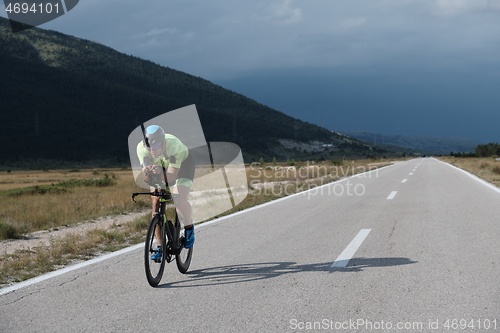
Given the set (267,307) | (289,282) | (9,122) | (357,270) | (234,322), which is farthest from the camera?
(9,122)

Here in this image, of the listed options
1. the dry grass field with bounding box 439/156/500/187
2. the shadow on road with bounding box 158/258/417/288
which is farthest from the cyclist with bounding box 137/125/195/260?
the dry grass field with bounding box 439/156/500/187

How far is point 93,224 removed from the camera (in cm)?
Result: 1054

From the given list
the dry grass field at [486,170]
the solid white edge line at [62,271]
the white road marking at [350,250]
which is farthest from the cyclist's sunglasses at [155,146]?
the dry grass field at [486,170]

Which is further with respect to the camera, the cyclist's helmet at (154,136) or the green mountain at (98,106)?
the green mountain at (98,106)

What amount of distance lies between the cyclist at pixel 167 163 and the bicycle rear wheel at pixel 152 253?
52 millimetres

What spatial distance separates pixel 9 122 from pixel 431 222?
77253mm

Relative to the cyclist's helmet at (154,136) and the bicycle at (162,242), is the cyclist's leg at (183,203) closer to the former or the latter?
the bicycle at (162,242)

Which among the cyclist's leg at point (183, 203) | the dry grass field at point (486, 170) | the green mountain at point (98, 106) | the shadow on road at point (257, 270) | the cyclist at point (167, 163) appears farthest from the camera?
the green mountain at point (98, 106)

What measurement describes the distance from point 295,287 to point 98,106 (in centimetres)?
9200

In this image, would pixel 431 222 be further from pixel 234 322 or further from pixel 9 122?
pixel 9 122

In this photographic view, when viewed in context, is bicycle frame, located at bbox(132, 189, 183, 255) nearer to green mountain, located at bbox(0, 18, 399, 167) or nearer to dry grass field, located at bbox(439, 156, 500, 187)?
dry grass field, located at bbox(439, 156, 500, 187)

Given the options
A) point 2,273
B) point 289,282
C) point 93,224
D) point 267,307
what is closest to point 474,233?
point 289,282

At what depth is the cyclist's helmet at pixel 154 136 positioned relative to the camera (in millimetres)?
4711

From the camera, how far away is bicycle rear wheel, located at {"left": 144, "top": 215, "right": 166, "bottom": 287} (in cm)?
466
